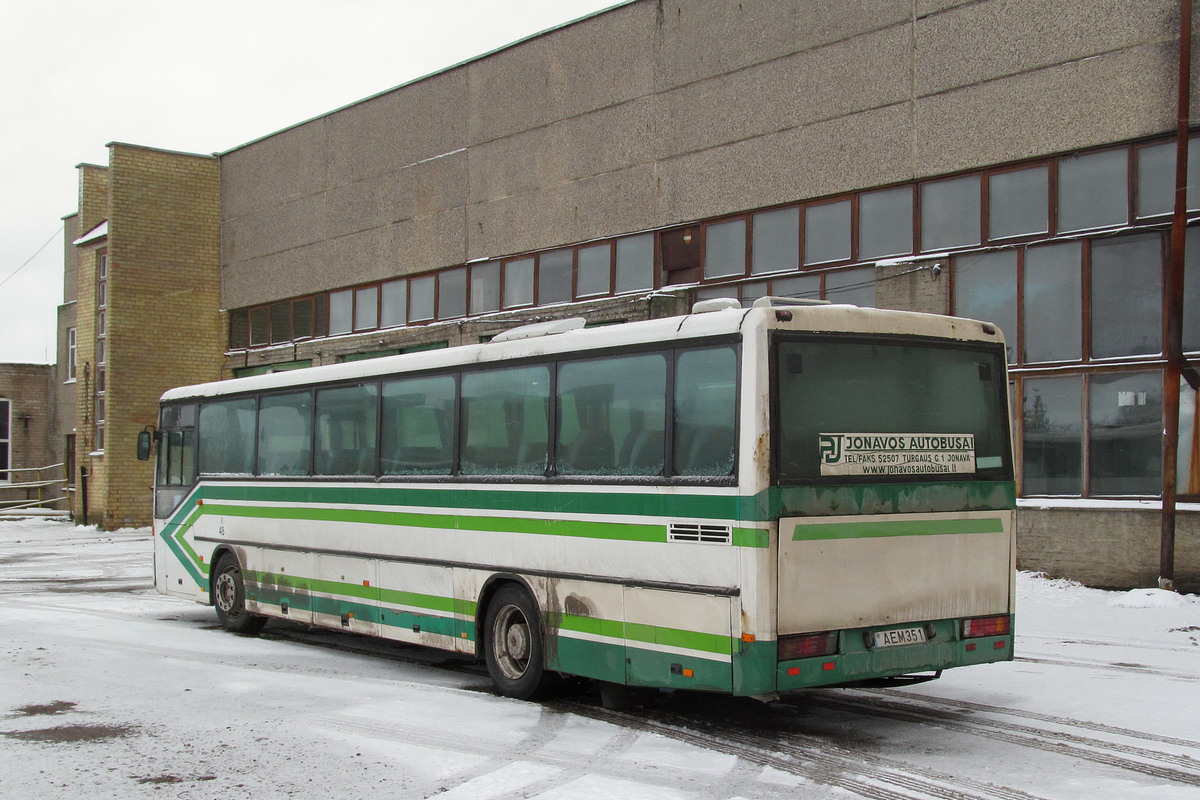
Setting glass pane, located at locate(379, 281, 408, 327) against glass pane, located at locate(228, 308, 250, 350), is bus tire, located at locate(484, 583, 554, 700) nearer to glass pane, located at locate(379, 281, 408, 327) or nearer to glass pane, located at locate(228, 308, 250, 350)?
glass pane, located at locate(379, 281, 408, 327)

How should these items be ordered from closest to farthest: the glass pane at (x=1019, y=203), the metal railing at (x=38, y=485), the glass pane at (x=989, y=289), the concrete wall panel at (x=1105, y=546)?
the concrete wall panel at (x=1105, y=546), the glass pane at (x=1019, y=203), the glass pane at (x=989, y=289), the metal railing at (x=38, y=485)

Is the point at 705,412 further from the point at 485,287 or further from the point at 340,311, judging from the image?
the point at 340,311

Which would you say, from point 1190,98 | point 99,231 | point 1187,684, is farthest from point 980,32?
point 99,231

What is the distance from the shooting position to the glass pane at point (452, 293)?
26.1m

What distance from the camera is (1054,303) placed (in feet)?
55.4

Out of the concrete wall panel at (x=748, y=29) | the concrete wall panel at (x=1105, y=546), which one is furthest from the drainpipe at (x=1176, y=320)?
the concrete wall panel at (x=748, y=29)

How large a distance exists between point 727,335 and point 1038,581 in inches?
402

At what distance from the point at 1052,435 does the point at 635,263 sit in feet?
27.0

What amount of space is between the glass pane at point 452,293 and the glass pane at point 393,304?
1.28 meters

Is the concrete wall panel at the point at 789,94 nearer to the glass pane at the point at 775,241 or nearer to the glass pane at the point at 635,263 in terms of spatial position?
the glass pane at the point at 775,241

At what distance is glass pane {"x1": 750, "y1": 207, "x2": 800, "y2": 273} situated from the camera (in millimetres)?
19812

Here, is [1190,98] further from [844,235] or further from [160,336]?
[160,336]

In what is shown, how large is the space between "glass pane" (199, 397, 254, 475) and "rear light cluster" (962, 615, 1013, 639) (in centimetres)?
822

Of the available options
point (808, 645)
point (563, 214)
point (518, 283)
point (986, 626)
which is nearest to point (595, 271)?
point (563, 214)
